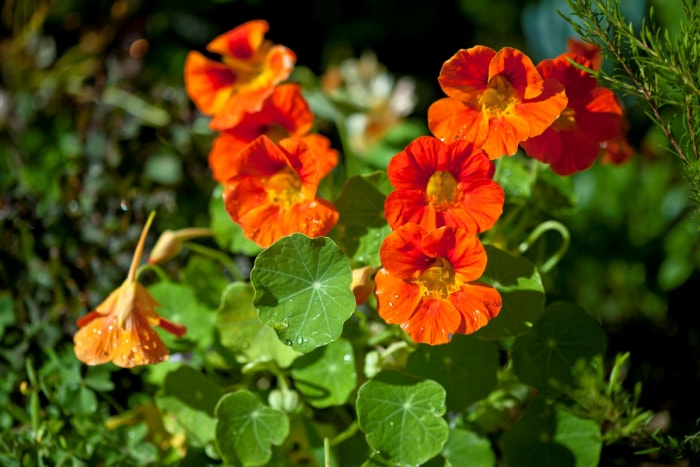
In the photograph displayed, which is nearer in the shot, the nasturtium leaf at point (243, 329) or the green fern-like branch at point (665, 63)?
the green fern-like branch at point (665, 63)

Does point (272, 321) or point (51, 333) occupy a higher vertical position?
point (272, 321)

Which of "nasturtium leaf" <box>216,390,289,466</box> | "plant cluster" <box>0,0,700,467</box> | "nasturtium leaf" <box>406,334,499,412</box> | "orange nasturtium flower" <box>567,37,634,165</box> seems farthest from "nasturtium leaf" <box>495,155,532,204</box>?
"nasturtium leaf" <box>216,390,289,466</box>

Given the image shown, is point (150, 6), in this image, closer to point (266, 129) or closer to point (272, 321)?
point (266, 129)

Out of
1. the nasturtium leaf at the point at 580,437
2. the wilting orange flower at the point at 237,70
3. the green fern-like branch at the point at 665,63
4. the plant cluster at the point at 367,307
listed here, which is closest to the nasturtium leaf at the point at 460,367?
the plant cluster at the point at 367,307

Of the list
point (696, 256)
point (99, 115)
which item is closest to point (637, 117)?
point (696, 256)

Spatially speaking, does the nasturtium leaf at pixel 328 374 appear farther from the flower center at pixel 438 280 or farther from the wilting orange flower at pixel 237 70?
the wilting orange flower at pixel 237 70

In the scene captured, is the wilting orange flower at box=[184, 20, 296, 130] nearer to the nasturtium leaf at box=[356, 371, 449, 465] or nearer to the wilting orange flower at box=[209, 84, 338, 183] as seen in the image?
the wilting orange flower at box=[209, 84, 338, 183]
